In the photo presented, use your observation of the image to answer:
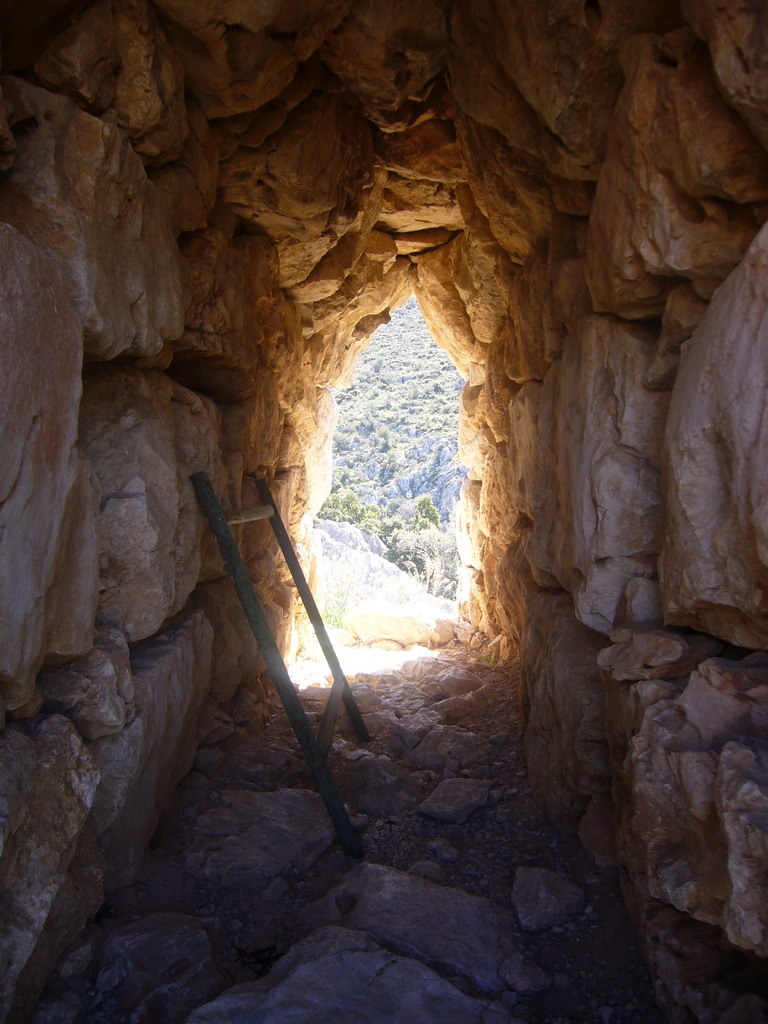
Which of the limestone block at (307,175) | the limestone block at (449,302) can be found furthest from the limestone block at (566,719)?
the limestone block at (449,302)

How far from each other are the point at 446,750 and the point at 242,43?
177 inches

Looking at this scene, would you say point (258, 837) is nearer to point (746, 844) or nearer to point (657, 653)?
point (657, 653)

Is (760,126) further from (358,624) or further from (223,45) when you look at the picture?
(358,624)

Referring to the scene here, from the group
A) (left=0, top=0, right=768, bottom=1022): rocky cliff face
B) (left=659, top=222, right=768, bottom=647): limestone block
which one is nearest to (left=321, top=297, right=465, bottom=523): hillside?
(left=0, top=0, right=768, bottom=1022): rocky cliff face

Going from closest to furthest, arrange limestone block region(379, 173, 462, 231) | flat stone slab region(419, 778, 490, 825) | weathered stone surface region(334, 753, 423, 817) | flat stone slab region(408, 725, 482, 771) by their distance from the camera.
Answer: flat stone slab region(419, 778, 490, 825) < weathered stone surface region(334, 753, 423, 817) < flat stone slab region(408, 725, 482, 771) < limestone block region(379, 173, 462, 231)

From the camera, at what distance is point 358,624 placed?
1031 cm

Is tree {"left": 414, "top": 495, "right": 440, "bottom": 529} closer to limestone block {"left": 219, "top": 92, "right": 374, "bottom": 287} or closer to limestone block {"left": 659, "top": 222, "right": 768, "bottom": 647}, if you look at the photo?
limestone block {"left": 219, "top": 92, "right": 374, "bottom": 287}

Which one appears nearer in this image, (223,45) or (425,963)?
(425,963)

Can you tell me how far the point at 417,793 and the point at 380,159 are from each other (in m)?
5.13

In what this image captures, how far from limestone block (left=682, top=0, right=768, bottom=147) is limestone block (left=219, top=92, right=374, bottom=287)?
9.22ft

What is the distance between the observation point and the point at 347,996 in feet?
7.80

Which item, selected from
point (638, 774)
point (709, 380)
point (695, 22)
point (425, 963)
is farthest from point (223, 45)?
point (425, 963)

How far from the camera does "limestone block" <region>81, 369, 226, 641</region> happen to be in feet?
10.5

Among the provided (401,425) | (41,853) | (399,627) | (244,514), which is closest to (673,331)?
(244,514)
